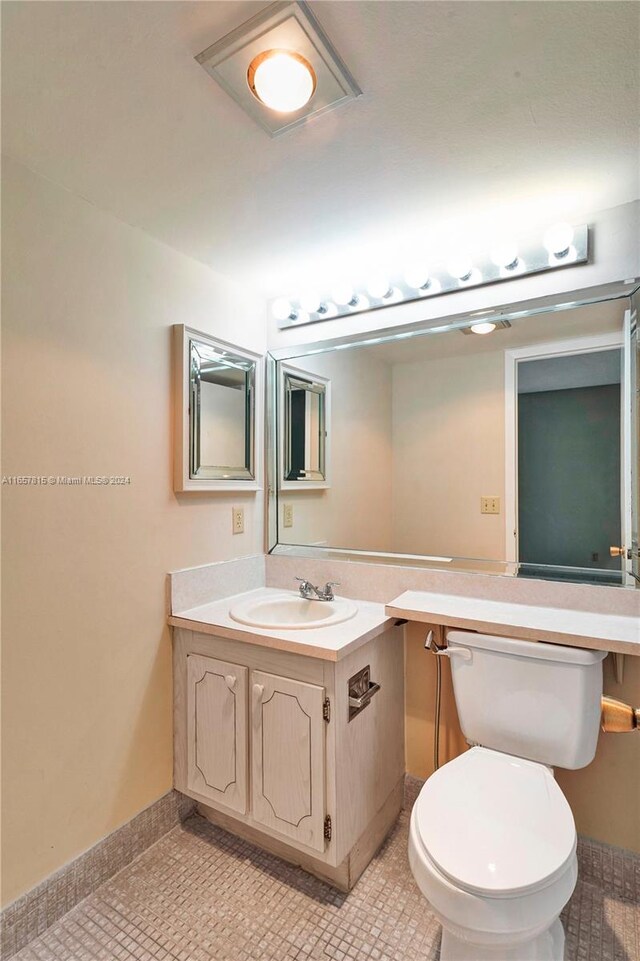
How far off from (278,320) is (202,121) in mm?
1012

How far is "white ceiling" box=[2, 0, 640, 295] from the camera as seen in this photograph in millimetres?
902

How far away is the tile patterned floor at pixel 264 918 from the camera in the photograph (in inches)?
49.2

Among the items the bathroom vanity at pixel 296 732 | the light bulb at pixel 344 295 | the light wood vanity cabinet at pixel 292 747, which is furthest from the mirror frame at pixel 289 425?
the light wood vanity cabinet at pixel 292 747

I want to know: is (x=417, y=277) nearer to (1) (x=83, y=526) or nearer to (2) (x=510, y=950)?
(1) (x=83, y=526)

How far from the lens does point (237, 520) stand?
2.01m

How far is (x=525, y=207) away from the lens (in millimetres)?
1501

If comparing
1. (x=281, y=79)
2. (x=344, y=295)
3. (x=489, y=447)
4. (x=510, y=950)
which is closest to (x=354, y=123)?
(x=281, y=79)

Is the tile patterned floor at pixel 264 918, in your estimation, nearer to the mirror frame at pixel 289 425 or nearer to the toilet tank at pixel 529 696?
the toilet tank at pixel 529 696

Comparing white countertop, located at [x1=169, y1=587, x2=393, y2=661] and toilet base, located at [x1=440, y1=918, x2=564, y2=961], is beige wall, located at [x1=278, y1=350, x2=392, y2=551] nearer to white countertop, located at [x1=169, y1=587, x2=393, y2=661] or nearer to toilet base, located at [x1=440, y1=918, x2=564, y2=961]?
white countertop, located at [x1=169, y1=587, x2=393, y2=661]

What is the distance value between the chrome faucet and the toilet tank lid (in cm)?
51

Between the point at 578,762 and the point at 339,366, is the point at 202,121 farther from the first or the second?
the point at 578,762

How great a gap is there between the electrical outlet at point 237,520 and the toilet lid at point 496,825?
3.85 feet

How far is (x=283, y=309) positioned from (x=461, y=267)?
798 mm

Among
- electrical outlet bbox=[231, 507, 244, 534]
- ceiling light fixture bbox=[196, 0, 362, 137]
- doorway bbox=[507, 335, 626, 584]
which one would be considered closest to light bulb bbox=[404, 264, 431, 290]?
doorway bbox=[507, 335, 626, 584]
